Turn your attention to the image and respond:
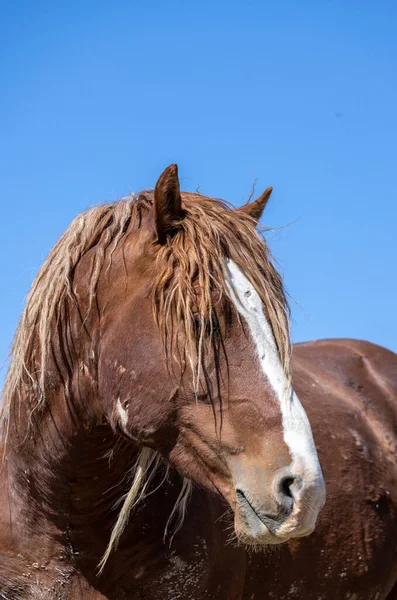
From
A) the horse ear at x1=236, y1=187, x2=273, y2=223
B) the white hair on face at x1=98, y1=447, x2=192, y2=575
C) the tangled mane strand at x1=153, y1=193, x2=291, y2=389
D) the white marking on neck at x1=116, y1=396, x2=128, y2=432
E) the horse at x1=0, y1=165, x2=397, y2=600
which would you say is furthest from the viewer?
the horse ear at x1=236, y1=187, x2=273, y2=223

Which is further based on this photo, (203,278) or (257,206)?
(257,206)

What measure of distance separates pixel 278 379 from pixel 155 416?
520mm

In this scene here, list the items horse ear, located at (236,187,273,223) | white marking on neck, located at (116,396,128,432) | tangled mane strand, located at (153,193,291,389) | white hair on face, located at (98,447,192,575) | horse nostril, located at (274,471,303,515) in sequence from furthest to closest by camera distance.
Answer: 1. horse ear, located at (236,187,273,223)
2. white hair on face, located at (98,447,192,575)
3. white marking on neck, located at (116,396,128,432)
4. tangled mane strand, located at (153,193,291,389)
5. horse nostril, located at (274,471,303,515)

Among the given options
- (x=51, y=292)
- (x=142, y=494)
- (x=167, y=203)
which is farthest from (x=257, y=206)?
(x=142, y=494)

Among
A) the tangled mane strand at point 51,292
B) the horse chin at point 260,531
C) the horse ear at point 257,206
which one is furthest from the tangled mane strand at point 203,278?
the horse chin at point 260,531

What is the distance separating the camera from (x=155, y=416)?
360cm

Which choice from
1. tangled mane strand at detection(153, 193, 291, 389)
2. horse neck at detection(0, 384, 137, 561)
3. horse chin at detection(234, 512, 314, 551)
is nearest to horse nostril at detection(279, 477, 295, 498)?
horse chin at detection(234, 512, 314, 551)

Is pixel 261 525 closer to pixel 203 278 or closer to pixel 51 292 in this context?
pixel 203 278

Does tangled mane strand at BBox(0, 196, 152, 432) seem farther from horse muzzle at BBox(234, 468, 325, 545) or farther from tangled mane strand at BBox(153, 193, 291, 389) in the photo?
horse muzzle at BBox(234, 468, 325, 545)

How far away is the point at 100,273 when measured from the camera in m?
3.88

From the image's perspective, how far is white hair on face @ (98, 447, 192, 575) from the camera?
12.6 feet

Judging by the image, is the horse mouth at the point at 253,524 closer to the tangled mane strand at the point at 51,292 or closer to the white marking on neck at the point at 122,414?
A: the white marking on neck at the point at 122,414

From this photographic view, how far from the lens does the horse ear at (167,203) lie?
3684mm

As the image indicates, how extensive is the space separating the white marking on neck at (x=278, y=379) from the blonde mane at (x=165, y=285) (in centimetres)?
4
